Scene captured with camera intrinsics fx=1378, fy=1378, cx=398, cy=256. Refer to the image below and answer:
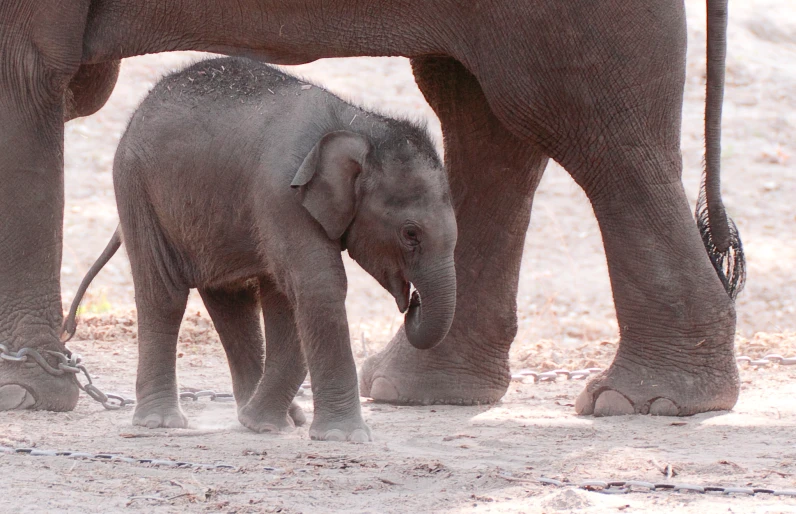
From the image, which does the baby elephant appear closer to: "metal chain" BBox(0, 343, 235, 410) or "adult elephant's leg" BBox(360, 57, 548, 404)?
"metal chain" BBox(0, 343, 235, 410)

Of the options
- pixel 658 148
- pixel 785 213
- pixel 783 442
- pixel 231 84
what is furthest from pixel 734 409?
pixel 785 213

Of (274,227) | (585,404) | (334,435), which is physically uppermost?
(274,227)

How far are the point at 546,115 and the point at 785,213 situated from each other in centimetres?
564

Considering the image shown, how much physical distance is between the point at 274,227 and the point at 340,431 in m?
0.57

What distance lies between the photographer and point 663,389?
4324 millimetres

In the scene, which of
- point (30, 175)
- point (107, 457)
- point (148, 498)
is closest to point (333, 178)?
point (107, 457)

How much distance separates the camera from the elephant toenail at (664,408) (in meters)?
4.32

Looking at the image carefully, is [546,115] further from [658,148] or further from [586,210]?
[586,210]

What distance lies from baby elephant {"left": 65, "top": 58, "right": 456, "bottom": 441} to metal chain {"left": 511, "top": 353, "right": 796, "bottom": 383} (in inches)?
56.0

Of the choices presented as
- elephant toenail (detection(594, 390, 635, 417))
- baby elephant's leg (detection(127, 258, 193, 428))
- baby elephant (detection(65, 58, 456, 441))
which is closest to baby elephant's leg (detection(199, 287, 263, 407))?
baby elephant (detection(65, 58, 456, 441))

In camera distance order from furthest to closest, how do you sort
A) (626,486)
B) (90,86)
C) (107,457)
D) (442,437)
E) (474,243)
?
(90,86) → (474,243) → (442,437) → (107,457) → (626,486)

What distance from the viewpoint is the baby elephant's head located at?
3605mm

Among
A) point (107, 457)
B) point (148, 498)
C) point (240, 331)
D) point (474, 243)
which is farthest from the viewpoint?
point (474, 243)

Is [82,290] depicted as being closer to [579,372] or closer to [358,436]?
[358,436]
